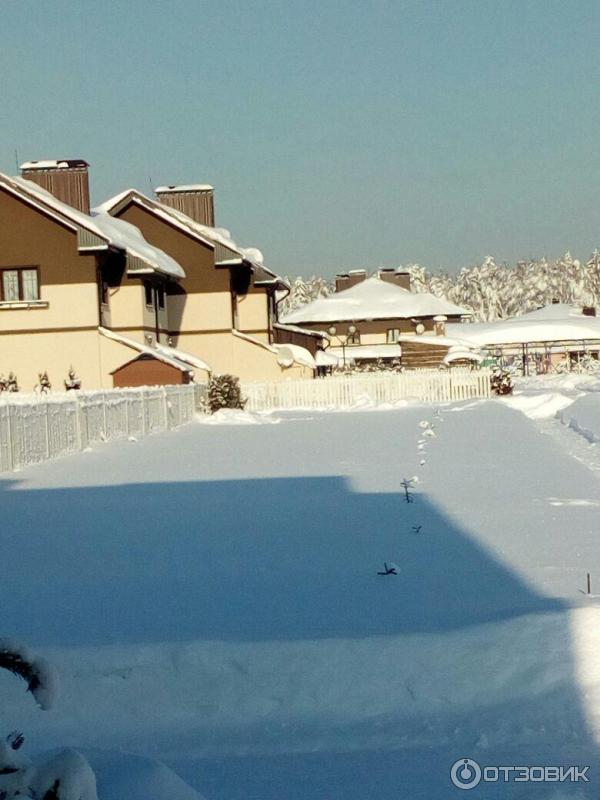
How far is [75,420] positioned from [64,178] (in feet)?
62.0

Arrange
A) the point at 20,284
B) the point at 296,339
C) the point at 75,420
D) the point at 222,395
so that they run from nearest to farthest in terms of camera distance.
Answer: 1. the point at 75,420
2. the point at 20,284
3. the point at 222,395
4. the point at 296,339

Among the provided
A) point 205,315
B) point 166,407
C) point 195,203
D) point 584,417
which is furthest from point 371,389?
point 584,417

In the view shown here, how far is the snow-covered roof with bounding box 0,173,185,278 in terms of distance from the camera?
1382 inches

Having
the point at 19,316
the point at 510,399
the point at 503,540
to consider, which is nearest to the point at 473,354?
the point at 510,399

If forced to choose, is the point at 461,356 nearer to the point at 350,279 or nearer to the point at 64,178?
the point at 64,178

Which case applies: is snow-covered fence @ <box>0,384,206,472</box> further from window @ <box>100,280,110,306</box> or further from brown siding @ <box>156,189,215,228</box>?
brown siding @ <box>156,189,215,228</box>

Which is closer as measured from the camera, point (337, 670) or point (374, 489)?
point (337, 670)

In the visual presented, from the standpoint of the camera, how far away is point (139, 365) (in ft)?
116

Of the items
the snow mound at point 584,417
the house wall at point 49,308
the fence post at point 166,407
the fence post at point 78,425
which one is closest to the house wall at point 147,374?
the house wall at point 49,308

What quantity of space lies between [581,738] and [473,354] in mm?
43596

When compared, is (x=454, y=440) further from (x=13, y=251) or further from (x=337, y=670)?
(x=13, y=251)

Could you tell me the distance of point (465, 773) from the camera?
4348 mm

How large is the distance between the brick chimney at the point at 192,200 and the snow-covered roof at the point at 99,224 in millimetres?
6372

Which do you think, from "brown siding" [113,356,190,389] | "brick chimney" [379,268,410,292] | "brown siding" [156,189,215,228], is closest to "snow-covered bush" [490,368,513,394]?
"brown siding" [113,356,190,389]
